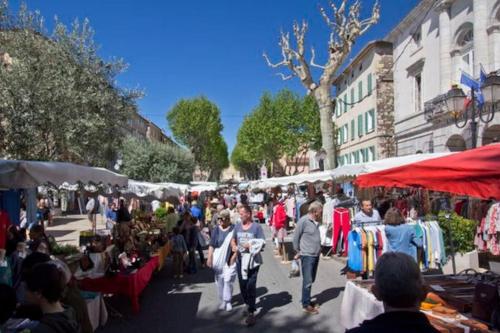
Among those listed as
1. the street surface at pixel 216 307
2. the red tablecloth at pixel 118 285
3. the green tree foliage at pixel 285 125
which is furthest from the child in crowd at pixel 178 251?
the green tree foliage at pixel 285 125

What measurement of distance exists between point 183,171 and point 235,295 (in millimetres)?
28620

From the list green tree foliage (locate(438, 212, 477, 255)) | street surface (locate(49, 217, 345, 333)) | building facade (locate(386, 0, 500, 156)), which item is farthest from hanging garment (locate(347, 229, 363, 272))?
building facade (locate(386, 0, 500, 156))

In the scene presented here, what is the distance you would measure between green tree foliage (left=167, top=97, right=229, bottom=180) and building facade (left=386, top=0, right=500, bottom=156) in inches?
1303

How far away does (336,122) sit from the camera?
1661 inches

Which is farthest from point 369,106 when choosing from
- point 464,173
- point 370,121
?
point 464,173

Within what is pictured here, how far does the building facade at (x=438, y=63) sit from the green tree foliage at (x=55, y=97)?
1317cm

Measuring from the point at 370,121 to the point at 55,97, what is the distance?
23819 millimetres

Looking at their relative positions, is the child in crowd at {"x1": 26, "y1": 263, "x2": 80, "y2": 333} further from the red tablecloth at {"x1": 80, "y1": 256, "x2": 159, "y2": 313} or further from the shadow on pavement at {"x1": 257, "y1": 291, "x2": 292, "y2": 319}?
the shadow on pavement at {"x1": 257, "y1": 291, "x2": 292, "y2": 319}

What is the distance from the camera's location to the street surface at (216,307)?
6.20m

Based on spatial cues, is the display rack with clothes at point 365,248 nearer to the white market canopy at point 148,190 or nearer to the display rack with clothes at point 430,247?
the display rack with clothes at point 430,247

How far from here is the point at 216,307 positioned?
724 cm

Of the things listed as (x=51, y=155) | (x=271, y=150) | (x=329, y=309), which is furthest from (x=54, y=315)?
(x=271, y=150)

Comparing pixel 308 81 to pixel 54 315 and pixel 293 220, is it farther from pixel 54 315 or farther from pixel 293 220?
pixel 54 315

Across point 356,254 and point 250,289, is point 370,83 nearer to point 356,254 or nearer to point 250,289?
point 356,254
